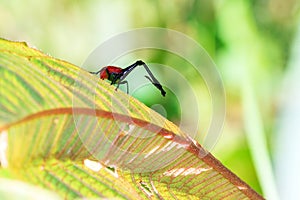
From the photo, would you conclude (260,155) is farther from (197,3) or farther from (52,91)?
(52,91)

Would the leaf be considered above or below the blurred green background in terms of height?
below

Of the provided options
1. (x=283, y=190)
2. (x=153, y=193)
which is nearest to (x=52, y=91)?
(x=153, y=193)

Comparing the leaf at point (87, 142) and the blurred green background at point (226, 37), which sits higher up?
the blurred green background at point (226, 37)

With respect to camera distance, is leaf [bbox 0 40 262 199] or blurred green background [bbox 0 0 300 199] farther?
blurred green background [bbox 0 0 300 199]

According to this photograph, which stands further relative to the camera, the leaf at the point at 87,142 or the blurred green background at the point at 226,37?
the blurred green background at the point at 226,37
